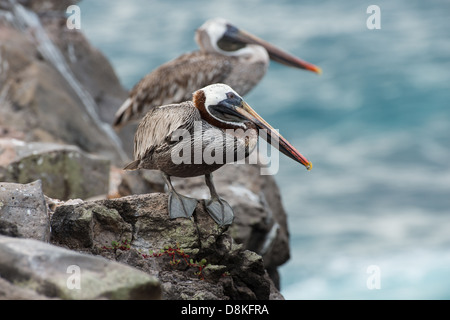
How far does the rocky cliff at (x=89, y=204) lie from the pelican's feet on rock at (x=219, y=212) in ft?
0.22

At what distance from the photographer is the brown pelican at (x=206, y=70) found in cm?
1072

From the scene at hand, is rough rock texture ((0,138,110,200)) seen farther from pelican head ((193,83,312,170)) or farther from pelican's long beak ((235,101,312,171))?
pelican's long beak ((235,101,312,171))

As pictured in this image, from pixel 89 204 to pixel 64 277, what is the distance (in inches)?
57.7

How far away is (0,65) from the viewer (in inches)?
484

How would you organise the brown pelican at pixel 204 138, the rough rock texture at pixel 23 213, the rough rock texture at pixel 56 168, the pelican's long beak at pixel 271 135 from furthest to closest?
the rough rock texture at pixel 56 168
the pelican's long beak at pixel 271 135
the brown pelican at pixel 204 138
the rough rock texture at pixel 23 213

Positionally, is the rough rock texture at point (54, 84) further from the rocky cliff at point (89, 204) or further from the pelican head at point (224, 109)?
the pelican head at point (224, 109)

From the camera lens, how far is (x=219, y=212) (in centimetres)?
570

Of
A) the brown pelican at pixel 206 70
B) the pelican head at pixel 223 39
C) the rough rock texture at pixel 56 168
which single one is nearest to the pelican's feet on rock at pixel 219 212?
the rough rock texture at pixel 56 168

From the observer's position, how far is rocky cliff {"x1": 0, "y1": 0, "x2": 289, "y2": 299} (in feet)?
13.7

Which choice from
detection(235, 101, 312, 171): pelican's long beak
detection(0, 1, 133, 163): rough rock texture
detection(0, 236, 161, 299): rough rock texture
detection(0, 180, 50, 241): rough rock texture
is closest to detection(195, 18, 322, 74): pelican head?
detection(0, 1, 133, 163): rough rock texture

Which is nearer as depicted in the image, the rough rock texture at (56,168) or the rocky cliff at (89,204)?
the rocky cliff at (89,204)

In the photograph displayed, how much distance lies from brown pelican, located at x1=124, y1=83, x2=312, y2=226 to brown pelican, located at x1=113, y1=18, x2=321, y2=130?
16.7ft

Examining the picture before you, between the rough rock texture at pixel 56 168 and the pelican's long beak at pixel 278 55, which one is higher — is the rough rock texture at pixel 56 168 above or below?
below
